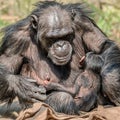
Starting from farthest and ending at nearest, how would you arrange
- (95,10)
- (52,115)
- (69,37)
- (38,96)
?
A: (95,10), (69,37), (38,96), (52,115)

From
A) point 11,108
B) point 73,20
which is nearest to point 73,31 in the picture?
point 73,20

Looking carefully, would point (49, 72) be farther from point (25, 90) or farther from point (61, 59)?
point (25, 90)

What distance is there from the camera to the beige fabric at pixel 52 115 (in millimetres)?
6848

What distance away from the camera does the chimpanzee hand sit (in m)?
7.30

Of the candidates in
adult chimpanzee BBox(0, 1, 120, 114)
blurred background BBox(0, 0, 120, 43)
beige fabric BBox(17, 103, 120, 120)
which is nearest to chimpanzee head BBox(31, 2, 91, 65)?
adult chimpanzee BBox(0, 1, 120, 114)

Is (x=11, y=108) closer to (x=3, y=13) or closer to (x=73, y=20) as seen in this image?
(x=73, y=20)

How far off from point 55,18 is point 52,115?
1282mm

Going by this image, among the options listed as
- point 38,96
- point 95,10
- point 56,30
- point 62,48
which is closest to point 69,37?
point 56,30

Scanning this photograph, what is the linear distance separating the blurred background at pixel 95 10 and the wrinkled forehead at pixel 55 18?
165 inches

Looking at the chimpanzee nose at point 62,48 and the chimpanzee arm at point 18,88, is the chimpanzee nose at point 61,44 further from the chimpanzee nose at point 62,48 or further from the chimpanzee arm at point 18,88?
the chimpanzee arm at point 18,88

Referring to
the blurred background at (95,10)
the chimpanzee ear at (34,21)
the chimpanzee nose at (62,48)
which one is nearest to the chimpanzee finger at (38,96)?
the chimpanzee nose at (62,48)

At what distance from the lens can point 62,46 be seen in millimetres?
7336

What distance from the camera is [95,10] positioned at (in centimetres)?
1202

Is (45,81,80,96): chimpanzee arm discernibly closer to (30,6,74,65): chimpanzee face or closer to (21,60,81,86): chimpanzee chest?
(21,60,81,86): chimpanzee chest
